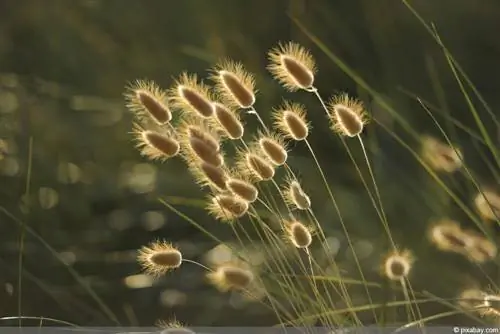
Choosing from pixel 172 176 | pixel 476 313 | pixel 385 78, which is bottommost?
pixel 476 313

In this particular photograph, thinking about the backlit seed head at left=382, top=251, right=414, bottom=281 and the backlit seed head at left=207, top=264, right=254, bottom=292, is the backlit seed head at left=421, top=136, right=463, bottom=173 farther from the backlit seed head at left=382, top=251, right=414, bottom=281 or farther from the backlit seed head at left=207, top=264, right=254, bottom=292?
the backlit seed head at left=207, top=264, right=254, bottom=292

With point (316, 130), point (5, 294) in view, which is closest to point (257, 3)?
point (316, 130)

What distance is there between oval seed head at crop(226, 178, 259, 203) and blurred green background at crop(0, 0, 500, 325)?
0.10 meters

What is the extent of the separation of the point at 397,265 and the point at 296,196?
8.0 inches

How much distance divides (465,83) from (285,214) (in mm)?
371

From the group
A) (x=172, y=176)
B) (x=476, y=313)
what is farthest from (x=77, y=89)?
(x=476, y=313)

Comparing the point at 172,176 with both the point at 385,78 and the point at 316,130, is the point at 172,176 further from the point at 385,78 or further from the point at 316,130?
the point at 385,78

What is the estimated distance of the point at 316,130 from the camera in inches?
38.2

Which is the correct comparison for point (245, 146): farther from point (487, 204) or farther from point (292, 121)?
point (487, 204)

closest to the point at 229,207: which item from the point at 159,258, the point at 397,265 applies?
the point at 159,258

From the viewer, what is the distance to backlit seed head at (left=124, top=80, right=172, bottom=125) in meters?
0.93

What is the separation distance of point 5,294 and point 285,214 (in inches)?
19.2

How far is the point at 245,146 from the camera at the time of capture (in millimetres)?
933

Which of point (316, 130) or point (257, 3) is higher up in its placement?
point (257, 3)
